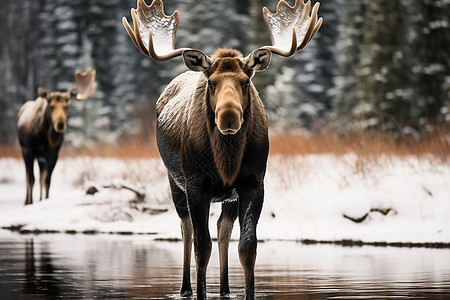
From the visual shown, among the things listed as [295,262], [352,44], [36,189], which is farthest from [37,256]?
[352,44]

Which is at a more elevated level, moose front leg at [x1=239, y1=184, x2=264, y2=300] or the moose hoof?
moose front leg at [x1=239, y1=184, x2=264, y2=300]

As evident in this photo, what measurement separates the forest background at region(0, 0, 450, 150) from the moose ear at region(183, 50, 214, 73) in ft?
89.1

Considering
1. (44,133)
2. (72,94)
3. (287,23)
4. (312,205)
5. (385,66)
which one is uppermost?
(385,66)

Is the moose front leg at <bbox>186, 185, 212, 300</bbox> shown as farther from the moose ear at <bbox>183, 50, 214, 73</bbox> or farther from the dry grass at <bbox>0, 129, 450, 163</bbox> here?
the dry grass at <bbox>0, 129, 450, 163</bbox>

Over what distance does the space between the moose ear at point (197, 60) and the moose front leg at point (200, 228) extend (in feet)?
3.69

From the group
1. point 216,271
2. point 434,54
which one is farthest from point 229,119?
point 434,54

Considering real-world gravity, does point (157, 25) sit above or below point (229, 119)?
above

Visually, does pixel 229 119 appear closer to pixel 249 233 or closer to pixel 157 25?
pixel 249 233

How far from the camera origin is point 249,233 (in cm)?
817

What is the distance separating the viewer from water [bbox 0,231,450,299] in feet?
29.3

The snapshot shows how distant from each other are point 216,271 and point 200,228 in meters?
3.03

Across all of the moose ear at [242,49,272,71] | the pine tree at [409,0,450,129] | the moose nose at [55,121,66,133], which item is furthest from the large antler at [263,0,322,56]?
the pine tree at [409,0,450,129]

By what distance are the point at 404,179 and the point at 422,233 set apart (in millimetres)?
1967

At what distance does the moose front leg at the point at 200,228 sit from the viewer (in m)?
8.23
